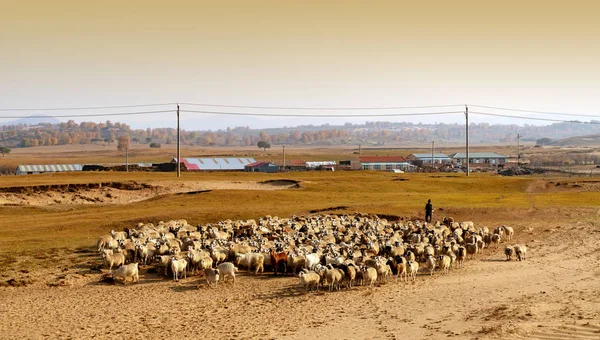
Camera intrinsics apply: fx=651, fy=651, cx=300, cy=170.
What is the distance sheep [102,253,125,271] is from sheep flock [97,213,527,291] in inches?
1.7

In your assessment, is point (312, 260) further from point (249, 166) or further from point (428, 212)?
point (249, 166)

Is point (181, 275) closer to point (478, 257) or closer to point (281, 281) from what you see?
point (281, 281)

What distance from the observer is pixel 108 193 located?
60.7 m

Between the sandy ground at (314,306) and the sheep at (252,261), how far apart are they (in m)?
0.61

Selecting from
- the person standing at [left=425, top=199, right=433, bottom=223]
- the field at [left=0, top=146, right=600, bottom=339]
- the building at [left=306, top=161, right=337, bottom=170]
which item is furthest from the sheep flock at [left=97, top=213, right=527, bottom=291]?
the building at [left=306, top=161, right=337, bottom=170]

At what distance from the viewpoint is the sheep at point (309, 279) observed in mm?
24234

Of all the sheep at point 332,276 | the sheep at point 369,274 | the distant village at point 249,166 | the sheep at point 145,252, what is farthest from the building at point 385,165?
the sheep at point 332,276

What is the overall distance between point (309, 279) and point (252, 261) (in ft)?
15.0

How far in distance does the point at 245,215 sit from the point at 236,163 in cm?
8496

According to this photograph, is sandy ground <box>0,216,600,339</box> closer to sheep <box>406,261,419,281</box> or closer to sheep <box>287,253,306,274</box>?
sheep <box>406,261,419,281</box>

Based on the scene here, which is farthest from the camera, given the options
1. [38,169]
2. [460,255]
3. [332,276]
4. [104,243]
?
[38,169]

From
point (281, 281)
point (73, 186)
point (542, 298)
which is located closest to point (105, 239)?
point (281, 281)

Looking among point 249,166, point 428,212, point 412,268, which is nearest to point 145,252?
point 412,268

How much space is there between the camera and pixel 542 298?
22047 mm
